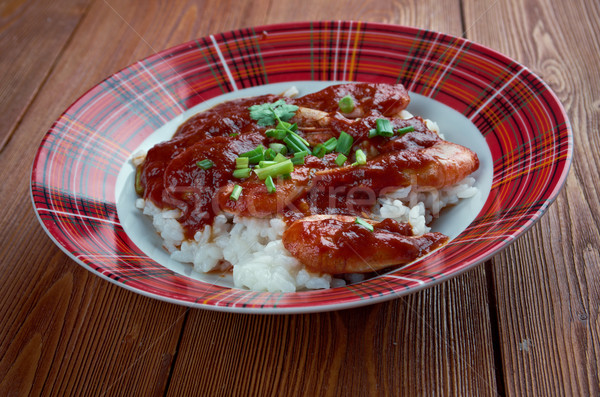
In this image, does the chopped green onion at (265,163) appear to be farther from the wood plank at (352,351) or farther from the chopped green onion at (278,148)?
the wood plank at (352,351)

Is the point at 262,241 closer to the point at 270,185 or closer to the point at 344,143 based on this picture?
the point at 270,185

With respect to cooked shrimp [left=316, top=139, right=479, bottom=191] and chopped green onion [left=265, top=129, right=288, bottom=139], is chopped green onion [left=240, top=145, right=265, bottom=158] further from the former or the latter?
cooked shrimp [left=316, top=139, right=479, bottom=191]

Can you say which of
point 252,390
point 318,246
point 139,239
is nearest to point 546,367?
point 318,246

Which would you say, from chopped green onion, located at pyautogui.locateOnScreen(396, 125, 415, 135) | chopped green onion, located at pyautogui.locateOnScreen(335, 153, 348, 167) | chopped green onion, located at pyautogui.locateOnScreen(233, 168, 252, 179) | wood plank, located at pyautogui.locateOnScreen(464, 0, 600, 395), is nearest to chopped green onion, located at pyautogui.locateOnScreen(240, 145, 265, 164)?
chopped green onion, located at pyautogui.locateOnScreen(233, 168, 252, 179)

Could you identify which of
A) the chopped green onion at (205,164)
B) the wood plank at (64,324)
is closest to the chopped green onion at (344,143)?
the chopped green onion at (205,164)

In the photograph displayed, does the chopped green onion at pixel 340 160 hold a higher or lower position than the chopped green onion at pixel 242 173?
higher

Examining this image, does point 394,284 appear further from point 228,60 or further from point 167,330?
point 228,60
